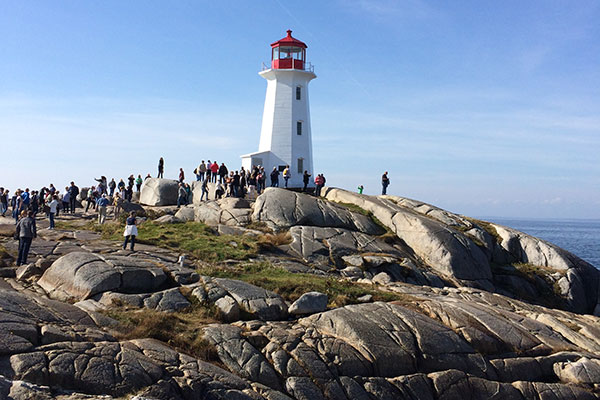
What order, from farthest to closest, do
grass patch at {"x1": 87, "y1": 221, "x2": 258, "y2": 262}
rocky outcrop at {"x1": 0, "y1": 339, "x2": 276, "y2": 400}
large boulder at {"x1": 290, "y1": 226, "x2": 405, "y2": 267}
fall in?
large boulder at {"x1": 290, "y1": 226, "x2": 405, "y2": 267}, grass patch at {"x1": 87, "y1": 221, "x2": 258, "y2": 262}, rocky outcrop at {"x1": 0, "y1": 339, "x2": 276, "y2": 400}

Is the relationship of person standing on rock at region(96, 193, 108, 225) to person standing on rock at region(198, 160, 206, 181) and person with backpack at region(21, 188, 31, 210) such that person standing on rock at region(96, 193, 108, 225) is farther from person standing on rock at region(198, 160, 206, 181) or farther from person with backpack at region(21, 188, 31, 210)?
person standing on rock at region(198, 160, 206, 181)

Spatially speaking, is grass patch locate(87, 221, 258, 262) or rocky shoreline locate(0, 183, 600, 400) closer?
rocky shoreline locate(0, 183, 600, 400)

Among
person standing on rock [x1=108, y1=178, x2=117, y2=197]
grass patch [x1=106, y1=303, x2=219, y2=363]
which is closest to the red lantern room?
person standing on rock [x1=108, y1=178, x2=117, y2=197]

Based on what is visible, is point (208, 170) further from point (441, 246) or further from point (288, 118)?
point (441, 246)

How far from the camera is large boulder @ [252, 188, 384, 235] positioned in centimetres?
3412

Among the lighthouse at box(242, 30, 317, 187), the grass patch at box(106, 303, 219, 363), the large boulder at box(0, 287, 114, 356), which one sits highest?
the lighthouse at box(242, 30, 317, 187)

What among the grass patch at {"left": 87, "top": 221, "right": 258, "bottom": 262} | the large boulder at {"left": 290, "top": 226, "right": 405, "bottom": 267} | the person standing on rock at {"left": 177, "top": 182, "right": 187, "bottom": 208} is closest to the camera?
the grass patch at {"left": 87, "top": 221, "right": 258, "bottom": 262}

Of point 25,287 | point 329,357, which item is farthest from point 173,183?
point 329,357

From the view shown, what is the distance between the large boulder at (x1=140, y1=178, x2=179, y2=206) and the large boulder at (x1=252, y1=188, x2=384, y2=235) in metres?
10.9

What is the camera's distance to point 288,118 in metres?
47.5

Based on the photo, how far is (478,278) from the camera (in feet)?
103

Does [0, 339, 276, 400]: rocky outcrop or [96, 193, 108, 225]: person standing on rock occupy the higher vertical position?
[96, 193, 108, 225]: person standing on rock

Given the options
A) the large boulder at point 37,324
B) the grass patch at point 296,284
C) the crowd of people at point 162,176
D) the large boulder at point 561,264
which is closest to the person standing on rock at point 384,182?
the crowd of people at point 162,176

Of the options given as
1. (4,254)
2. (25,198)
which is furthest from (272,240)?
(25,198)
